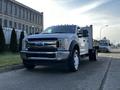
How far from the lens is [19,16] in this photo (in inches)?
3095

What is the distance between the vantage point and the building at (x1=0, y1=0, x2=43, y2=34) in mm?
69750

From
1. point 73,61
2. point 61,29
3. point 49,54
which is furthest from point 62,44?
point 61,29

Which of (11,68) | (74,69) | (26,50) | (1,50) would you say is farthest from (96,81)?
(1,50)

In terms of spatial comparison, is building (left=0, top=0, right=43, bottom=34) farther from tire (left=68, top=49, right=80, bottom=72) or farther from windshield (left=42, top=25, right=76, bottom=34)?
tire (left=68, top=49, right=80, bottom=72)

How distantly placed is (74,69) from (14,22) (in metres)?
64.1

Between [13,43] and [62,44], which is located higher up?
[62,44]

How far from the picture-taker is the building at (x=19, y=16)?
229ft

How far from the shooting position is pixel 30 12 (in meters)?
86.5

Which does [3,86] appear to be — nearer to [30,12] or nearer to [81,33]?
[81,33]

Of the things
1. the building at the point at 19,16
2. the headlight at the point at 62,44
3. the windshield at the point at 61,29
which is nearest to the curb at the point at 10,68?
the windshield at the point at 61,29

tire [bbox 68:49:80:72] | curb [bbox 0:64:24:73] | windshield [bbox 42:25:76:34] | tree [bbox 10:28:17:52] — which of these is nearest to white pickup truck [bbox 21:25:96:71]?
tire [bbox 68:49:80:72]

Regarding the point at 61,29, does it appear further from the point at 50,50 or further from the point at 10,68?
the point at 10,68

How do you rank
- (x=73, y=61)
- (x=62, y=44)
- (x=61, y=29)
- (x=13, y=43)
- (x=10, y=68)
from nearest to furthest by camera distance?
(x=62, y=44) → (x=73, y=61) → (x=10, y=68) → (x=61, y=29) → (x=13, y=43)

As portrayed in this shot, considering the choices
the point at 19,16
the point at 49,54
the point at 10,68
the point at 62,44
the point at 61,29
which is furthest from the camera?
the point at 19,16
